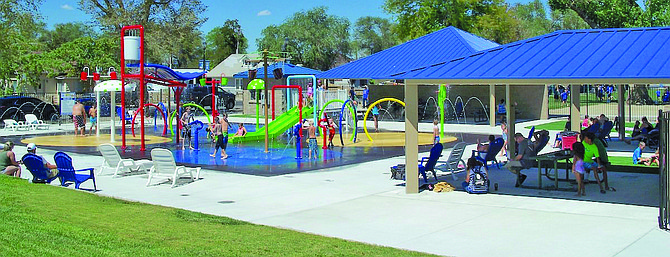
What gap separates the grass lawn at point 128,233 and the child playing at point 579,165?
18.8ft

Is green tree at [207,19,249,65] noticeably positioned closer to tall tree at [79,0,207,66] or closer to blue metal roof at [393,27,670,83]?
tall tree at [79,0,207,66]

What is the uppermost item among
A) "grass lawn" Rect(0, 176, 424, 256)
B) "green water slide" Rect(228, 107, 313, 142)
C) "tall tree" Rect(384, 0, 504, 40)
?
"tall tree" Rect(384, 0, 504, 40)

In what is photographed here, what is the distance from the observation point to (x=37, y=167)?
15344 millimetres

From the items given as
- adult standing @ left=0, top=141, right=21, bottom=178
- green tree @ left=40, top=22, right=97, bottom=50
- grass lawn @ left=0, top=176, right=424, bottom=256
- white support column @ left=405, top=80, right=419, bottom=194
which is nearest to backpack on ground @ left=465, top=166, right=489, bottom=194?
white support column @ left=405, top=80, right=419, bottom=194

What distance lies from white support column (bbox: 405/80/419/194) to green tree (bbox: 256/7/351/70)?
7301cm

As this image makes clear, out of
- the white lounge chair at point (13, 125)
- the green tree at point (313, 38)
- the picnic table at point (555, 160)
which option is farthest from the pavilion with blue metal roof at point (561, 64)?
the green tree at point (313, 38)

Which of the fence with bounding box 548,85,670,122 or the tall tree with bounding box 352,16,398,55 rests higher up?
the tall tree with bounding box 352,16,398,55

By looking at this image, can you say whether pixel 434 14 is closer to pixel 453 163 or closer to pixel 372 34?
pixel 453 163

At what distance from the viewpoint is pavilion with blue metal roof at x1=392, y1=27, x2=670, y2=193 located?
12.5 meters

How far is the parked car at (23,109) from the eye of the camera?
3878 centimetres

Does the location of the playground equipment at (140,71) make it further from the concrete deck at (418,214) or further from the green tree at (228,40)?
the green tree at (228,40)

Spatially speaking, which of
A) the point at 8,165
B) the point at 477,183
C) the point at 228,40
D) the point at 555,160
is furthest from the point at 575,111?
the point at 228,40

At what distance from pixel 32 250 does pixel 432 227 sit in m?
6.16

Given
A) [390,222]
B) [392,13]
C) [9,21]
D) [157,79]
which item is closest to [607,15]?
[392,13]
